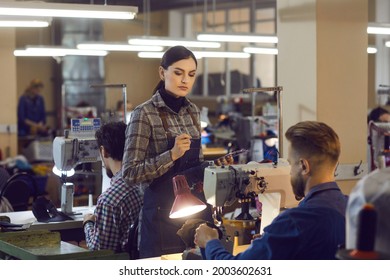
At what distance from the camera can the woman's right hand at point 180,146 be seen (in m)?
3.50

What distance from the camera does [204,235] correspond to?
2.78 m

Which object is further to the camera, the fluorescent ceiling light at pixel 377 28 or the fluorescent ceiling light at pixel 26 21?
the fluorescent ceiling light at pixel 377 28

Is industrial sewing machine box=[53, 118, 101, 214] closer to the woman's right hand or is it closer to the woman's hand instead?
the woman's right hand

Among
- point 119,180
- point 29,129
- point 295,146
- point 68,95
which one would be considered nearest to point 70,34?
point 68,95

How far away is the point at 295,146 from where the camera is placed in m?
2.50

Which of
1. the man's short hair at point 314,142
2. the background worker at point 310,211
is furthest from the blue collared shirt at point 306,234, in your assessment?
the man's short hair at point 314,142

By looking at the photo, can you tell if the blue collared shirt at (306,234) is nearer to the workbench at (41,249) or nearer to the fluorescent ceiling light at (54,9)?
the workbench at (41,249)

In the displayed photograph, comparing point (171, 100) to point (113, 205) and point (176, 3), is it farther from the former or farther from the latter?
point (176, 3)

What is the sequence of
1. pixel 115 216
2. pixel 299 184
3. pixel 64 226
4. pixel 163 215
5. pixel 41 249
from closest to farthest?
pixel 299 184, pixel 41 249, pixel 115 216, pixel 163 215, pixel 64 226

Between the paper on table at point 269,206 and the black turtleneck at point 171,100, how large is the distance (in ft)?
2.28

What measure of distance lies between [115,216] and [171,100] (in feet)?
2.01

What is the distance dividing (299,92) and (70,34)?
9013 millimetres

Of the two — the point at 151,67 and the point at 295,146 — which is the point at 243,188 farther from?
the point at 151,67

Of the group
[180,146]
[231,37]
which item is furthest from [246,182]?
[231,37]
